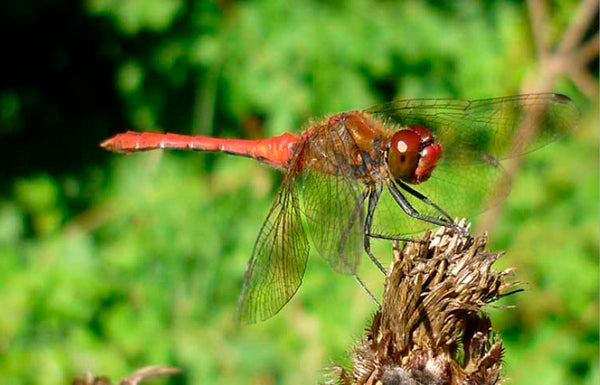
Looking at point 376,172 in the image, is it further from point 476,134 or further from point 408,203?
point 476,134

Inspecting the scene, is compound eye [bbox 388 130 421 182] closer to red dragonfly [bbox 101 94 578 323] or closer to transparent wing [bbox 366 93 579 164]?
red dragonfly [bbox 101 94 578 323]

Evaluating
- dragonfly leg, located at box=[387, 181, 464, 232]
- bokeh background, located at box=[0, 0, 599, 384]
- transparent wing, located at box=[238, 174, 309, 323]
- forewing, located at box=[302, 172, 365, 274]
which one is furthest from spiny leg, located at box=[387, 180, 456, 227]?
bokeh background, located at box=[0, 0, 599, 384]

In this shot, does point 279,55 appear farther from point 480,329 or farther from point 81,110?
point 480,329

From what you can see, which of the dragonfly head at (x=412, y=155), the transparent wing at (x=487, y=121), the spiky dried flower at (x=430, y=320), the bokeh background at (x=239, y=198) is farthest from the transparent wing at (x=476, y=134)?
the bokeh background at (x=239, y=198)

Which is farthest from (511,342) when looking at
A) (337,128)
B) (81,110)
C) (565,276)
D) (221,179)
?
(81,110)

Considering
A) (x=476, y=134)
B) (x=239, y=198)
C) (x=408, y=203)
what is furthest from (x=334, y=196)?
(x=239, y=198)

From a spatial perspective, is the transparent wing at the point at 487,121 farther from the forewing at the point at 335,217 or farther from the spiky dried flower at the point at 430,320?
the spiky dried flower at the point at 430,320
